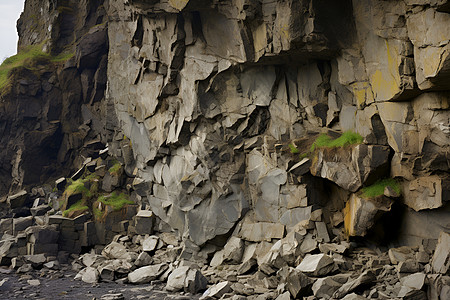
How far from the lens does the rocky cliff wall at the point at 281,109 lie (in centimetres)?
1675

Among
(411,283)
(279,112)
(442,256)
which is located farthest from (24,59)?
(442,256)

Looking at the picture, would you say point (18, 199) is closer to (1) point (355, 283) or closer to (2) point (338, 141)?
(2) point (338, 141)

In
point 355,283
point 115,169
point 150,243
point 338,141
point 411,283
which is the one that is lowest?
point 150,243

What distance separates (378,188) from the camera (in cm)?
1859

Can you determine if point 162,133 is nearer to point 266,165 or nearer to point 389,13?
point 266,165

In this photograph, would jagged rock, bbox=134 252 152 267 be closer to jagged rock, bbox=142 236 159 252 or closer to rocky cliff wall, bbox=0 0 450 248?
jagged rock, bbox=142 236 159 252

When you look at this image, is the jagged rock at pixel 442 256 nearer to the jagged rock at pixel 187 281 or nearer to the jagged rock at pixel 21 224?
the jagged rock at pixel 187 281

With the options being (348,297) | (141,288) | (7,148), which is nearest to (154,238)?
(141,288)

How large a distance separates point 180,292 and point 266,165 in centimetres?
749

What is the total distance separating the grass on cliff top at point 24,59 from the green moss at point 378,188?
29199 mm

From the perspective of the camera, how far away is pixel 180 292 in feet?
69.3

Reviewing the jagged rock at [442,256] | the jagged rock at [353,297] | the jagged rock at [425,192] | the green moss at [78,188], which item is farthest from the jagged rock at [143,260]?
the jagged rock at [442,256]

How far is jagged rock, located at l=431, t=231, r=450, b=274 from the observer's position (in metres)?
14.9

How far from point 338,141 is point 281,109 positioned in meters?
4.10
